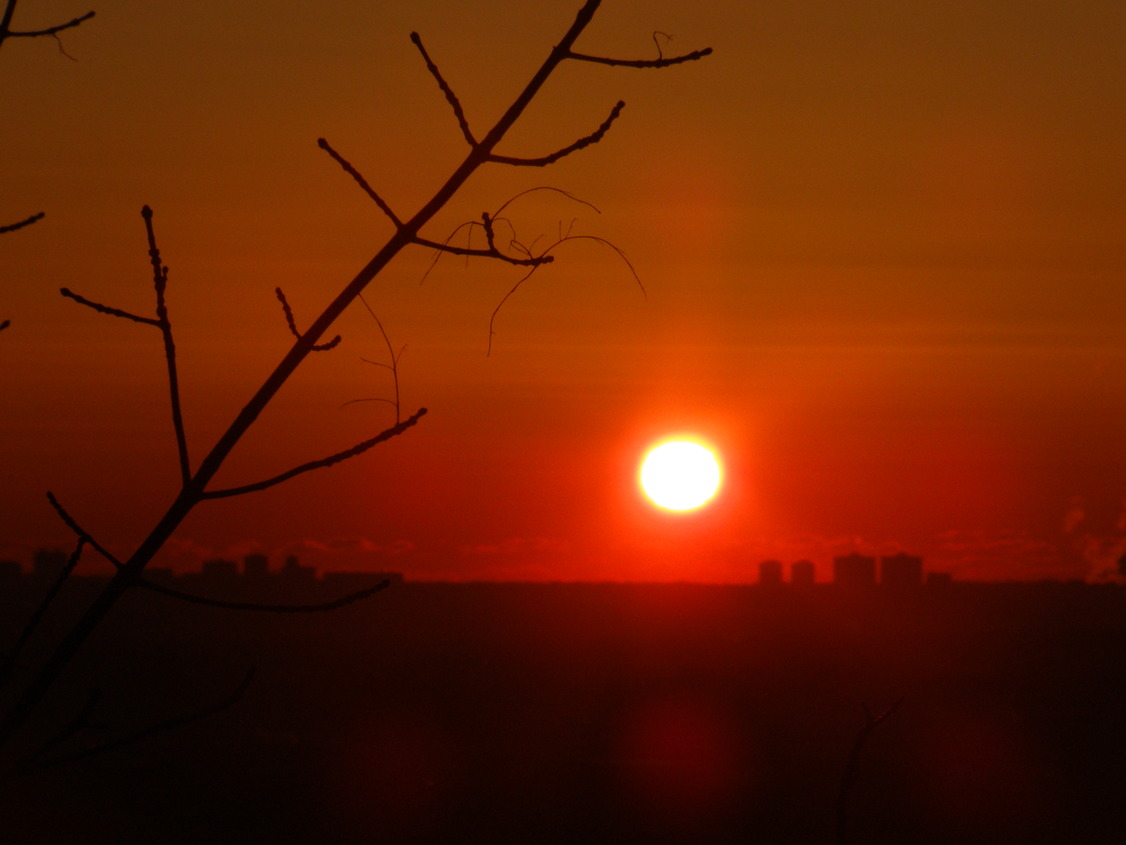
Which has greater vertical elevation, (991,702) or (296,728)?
(991,702)

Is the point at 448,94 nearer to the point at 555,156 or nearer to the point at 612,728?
the point at 555,156

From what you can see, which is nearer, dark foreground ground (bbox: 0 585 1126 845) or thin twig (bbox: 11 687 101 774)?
thin twig (bbox: 11 687 101 774)

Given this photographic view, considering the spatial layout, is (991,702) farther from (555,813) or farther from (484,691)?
(555,813)

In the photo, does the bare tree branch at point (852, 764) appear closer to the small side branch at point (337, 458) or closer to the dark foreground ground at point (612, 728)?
the small side branch at point (337, 458)

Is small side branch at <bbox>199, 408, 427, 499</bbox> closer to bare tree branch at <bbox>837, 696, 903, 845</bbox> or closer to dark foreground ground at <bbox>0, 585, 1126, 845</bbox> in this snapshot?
bare tree branch at <bbox>837, 696, 903, 845</bbox>

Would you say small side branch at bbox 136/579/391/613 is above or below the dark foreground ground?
below

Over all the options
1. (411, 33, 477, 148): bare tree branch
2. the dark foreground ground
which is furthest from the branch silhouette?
the dark foreground ground

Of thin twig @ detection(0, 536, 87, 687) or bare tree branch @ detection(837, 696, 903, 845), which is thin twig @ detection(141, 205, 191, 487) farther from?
bare tree branch @ detection(837, 696, 903, 845)

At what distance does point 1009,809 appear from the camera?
43688 mm

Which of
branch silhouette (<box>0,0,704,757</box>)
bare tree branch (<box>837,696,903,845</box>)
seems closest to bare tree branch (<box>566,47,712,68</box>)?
branch silhouette (<box>0,0,704,757</box>)

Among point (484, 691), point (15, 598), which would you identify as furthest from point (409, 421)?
point (15, 598)

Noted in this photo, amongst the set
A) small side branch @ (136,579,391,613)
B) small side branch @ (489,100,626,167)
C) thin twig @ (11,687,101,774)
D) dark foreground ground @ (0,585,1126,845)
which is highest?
dark foreground ground @ (0,585,1126,845)

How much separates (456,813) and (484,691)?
61.7ft

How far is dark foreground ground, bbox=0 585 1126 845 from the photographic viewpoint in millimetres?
41281
